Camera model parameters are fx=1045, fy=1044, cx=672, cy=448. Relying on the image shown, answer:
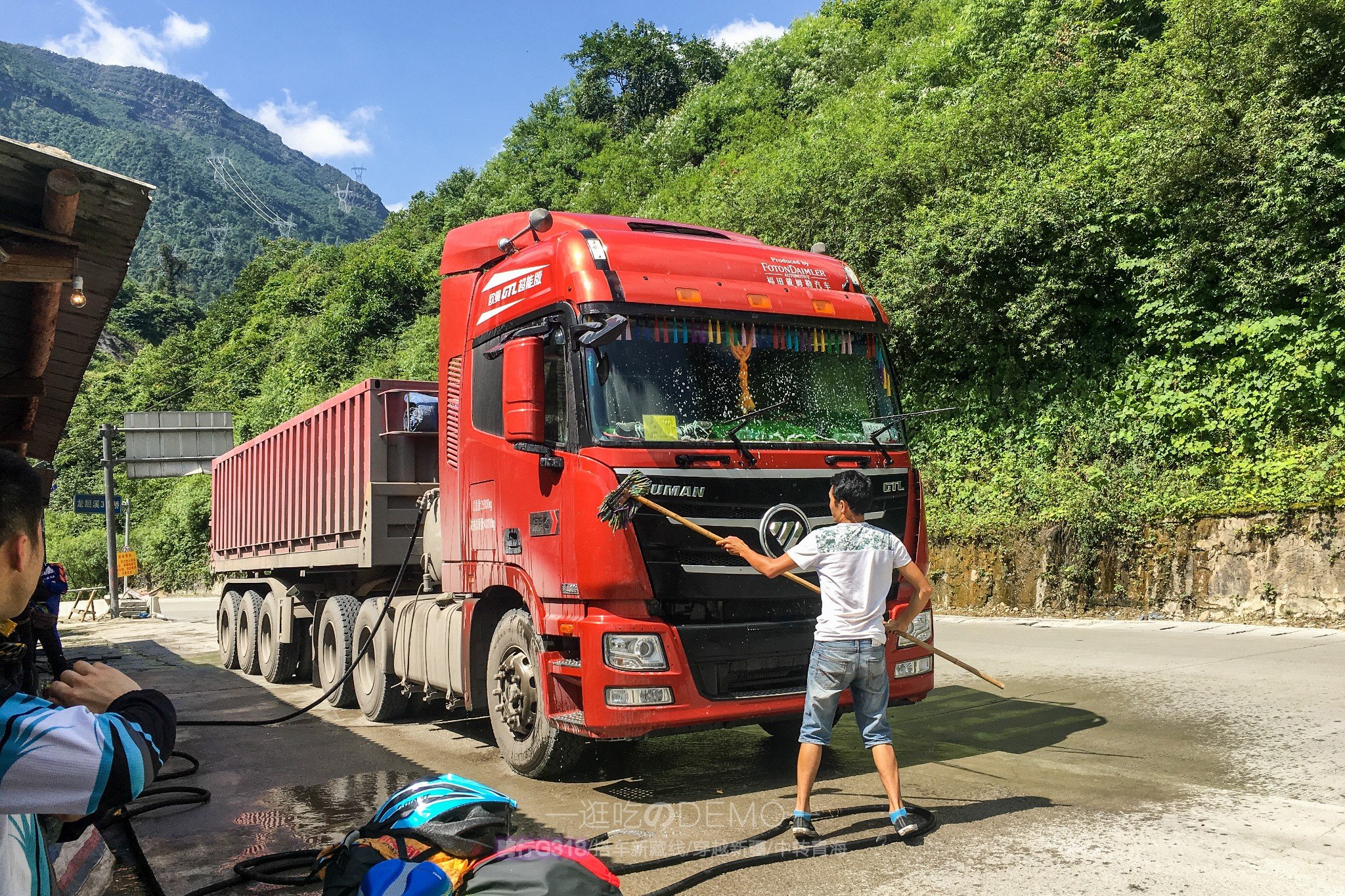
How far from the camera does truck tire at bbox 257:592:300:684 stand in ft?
39.8

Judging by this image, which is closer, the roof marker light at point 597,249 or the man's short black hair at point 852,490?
the man's short black hair at point 852,490

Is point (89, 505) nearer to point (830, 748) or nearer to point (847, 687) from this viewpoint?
point (830, 748)

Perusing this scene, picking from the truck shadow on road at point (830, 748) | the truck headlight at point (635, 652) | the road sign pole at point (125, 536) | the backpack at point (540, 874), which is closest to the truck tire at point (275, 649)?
the truck shadow on road at point (830, 748)

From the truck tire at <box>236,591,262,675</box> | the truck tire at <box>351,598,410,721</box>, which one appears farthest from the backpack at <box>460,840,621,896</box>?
the truck tire at <box>236,591,262,675</box>

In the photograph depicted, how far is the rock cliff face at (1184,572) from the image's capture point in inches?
502

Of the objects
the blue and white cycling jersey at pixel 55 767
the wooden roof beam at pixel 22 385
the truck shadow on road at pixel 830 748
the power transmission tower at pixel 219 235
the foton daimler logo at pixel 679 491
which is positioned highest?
the power transmission tower at pixel 219 235

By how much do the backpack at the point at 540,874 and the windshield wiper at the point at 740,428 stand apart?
9.78ft

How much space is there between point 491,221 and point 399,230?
5751 centimetres

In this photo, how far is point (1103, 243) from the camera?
54.9 ft

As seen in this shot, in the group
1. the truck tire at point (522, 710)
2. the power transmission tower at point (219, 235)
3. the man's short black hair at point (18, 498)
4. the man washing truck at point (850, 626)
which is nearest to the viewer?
the man's short black hair at point (18, 498)

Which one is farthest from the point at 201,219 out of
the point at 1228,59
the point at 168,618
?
the point at 1228,59

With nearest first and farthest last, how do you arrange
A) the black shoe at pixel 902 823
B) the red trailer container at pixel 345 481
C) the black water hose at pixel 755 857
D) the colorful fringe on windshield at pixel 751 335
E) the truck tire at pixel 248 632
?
the black water hose at pixel 755 857 → the black shoe at pixel 902 823 → the colorful fringe on windshield at pixel 751 335 → the red trailer container at pixel 345 481 → the truck tire at pixel 248 632

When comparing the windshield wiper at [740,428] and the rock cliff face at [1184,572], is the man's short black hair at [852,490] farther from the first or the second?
the rock cliff face at [1184,572]

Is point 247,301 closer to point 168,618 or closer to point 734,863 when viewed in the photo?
point 168,618
